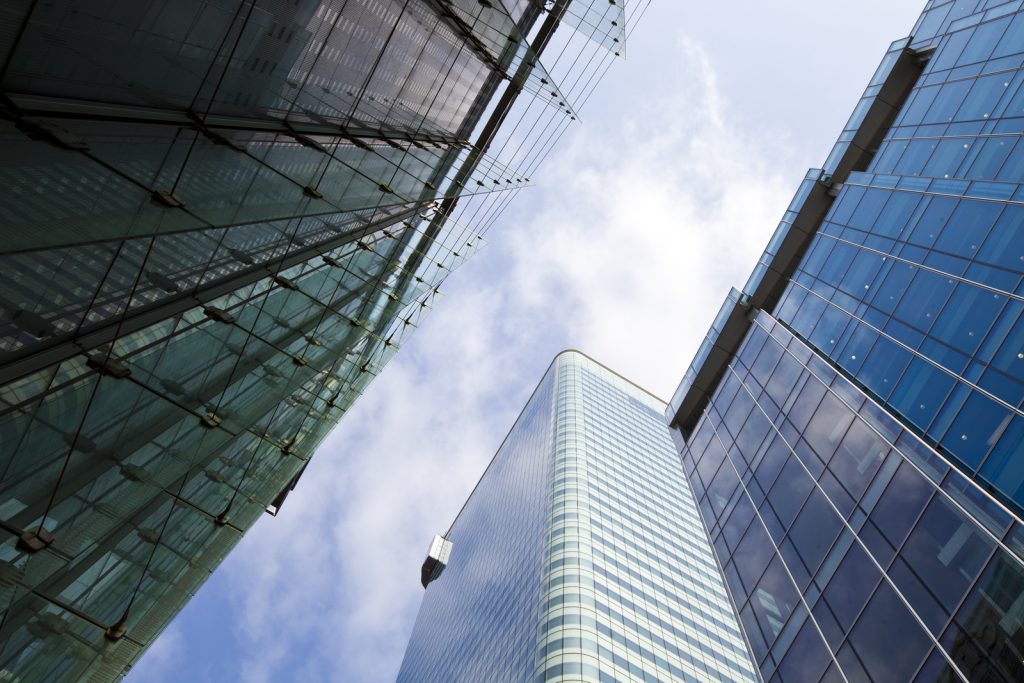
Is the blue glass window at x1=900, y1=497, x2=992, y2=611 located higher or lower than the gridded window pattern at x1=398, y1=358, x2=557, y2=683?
higher

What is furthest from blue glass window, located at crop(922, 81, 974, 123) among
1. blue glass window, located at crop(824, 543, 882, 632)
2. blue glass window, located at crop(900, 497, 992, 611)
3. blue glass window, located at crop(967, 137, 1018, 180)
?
blue glass window, located at crop(824, 543, 882, 632)

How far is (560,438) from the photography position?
98.2 m

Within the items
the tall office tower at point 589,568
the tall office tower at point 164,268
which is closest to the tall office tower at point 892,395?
the tall office tower at point 164,268

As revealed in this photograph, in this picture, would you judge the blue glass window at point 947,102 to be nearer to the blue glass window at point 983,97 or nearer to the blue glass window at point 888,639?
the blue glass window at point 983,97

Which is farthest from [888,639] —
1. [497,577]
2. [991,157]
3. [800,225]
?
[497,577]

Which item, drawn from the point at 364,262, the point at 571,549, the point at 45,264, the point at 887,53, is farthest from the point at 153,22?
the point at 571,549

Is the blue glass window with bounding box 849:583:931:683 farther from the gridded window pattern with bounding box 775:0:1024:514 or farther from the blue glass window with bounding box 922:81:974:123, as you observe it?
the blue glass window with bounding box 922:81:974:123

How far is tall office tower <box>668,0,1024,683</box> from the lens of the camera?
1636 cm

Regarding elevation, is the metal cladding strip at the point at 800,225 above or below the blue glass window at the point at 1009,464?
above

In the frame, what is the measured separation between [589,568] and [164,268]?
6670 centimetres

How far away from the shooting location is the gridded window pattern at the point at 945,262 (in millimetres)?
18234

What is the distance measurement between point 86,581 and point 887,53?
39.9m

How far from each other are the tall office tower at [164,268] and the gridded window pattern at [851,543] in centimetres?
1399

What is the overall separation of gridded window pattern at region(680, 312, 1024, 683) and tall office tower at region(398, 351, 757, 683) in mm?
33353
